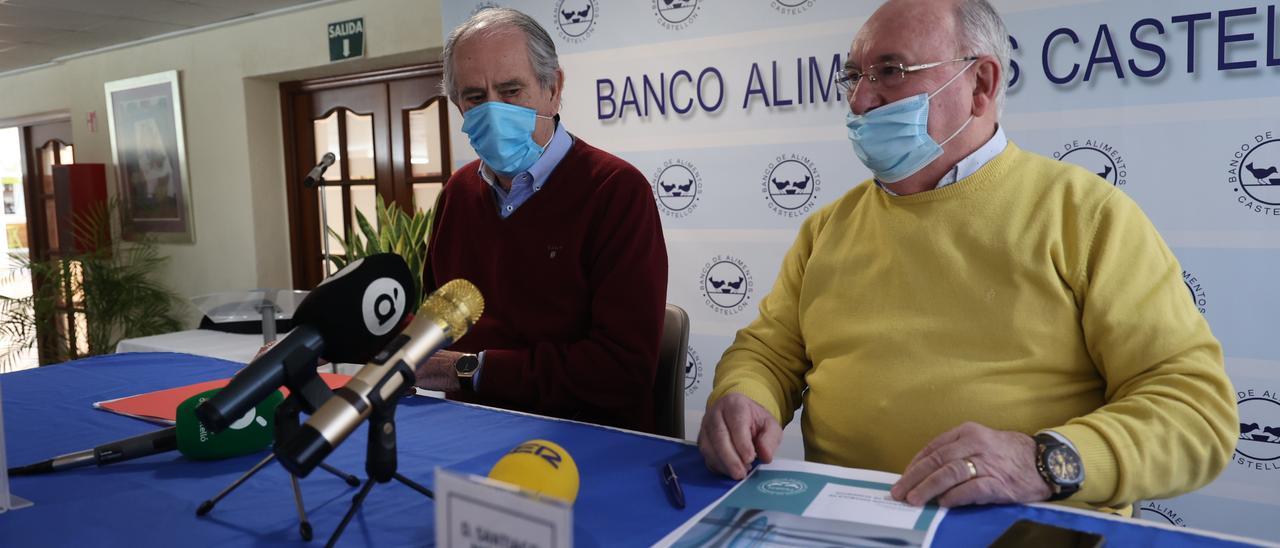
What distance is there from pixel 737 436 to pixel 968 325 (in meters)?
0.48

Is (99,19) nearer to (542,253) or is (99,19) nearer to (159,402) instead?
(159,402)

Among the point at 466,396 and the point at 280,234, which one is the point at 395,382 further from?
the point at 280,234

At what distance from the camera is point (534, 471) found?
3.13 feet

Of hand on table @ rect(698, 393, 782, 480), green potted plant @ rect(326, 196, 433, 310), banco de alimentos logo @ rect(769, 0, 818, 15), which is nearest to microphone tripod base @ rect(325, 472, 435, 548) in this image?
hand on table @ rect(698, 393, 782, 480)

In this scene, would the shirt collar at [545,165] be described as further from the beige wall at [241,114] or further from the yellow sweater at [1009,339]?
the beige wall at [241,114]

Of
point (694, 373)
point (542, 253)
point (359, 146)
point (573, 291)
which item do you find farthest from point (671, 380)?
point (359, 146)

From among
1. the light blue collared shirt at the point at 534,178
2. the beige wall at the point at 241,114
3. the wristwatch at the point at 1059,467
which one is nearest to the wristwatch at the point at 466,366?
the light blue collared shirt at the point at 534,178

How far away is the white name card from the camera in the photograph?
55 centimetres

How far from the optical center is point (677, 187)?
144 inches

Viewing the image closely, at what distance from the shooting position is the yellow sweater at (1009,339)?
125 cm

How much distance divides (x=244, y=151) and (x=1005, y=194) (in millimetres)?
6142

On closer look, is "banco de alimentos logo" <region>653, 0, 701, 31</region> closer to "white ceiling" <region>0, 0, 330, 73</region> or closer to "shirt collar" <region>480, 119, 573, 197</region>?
"shirt collar" <region>480, 119, 573, 197</region>

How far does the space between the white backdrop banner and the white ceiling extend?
3252 mm

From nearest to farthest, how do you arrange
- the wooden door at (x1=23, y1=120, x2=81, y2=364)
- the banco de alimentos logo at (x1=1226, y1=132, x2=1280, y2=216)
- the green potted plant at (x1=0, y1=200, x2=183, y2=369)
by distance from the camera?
the banco de alimentos logo at (x1=1226, y1=132, x2=1280, y2=216), the green potted plant at (x1=0, y1=200, x2=183, y2=369), the wooden door at (x1=23, y1=120, x2=81, y2=364)
